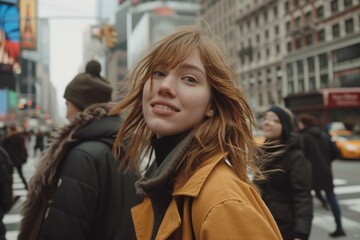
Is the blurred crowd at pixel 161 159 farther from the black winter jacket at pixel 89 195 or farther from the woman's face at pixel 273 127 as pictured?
the woman's face at pixel 273 127

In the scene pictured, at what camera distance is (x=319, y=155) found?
6.90m

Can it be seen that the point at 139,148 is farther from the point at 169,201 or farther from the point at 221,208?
the point at 221,208

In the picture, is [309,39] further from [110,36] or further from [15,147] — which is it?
[15,147]

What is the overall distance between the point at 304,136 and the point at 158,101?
606 cm

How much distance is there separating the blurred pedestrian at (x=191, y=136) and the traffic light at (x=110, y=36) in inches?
604

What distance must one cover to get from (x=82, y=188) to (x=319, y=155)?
564 cm

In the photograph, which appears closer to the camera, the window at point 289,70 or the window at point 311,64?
the window at point 311,64

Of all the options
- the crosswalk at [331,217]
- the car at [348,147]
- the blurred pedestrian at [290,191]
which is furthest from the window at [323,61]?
the blurred pedestrian at [290,191]

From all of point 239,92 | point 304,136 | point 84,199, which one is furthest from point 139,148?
point 304,136

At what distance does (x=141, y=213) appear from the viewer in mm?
1718

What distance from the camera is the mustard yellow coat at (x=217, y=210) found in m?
1.24

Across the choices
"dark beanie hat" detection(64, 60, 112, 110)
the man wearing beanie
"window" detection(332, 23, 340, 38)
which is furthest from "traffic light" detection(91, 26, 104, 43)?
"window" detection(332, 23, 340, 38)

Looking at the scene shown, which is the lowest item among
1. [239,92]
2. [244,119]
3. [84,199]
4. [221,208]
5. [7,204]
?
[7,204]

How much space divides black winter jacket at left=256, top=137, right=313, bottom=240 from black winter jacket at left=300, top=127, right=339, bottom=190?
10.4 feet
